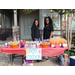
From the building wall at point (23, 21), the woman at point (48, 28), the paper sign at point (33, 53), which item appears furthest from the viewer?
the building wall at point (23, 21)

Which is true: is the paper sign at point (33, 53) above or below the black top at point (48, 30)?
below

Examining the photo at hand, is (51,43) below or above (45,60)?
above

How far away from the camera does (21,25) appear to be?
1047 centimetres

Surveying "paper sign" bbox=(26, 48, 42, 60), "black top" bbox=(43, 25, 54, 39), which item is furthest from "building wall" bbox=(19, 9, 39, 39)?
"paper sign" bbox=(26, 48, 42, 60)

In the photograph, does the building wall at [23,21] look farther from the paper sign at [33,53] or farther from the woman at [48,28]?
the paper sign at [33,53]

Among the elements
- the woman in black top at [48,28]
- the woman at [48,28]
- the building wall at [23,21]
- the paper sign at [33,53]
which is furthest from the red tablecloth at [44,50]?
the building wall at [23,21]

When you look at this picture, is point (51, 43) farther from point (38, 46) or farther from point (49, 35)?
point (49, 35)

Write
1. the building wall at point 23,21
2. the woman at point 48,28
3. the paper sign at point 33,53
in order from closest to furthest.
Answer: the paper sign at point 33,53 → the woman at point 48,28 → the building wall at point 23,21

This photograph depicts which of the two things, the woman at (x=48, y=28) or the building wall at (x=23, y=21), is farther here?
the building wall at (x=23, y=21)

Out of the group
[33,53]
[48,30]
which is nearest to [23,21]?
[48,30]

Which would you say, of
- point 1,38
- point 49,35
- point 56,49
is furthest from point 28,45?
point 1,38

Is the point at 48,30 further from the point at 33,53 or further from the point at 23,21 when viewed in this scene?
the point at 23,21

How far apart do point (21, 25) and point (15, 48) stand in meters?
7.09

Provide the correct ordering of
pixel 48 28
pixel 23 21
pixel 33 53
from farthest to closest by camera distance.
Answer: pixel 23 21 → pixel 48 28 → pixel 33 53
